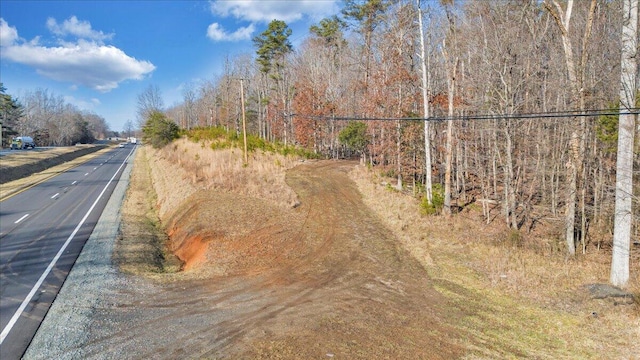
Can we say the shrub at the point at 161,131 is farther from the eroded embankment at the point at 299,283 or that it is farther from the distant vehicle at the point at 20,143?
the distant vehicle at the point at 20,143

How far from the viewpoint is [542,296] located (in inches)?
382

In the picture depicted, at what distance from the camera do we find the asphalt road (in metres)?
8.81

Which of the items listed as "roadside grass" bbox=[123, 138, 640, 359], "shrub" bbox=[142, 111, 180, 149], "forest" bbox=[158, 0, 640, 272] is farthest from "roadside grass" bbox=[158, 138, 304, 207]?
"shrub" bbox=[142, 111, 180, 149]

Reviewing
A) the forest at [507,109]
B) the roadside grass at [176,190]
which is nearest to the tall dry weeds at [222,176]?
the roadside grass at [176,190]

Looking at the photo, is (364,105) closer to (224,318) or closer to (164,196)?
(164,196)

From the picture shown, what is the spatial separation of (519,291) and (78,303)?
11779 mm

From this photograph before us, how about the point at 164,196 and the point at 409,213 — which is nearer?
the point at 409,213

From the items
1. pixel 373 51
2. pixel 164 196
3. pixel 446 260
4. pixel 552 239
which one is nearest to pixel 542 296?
pixel 446 260

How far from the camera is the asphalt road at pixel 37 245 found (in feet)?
28.9

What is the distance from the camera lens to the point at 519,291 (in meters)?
10.0

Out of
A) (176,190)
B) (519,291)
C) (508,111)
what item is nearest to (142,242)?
(176,190)

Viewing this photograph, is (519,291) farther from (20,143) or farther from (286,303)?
(20,143)

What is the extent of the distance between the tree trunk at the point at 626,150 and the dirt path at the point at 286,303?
556cm

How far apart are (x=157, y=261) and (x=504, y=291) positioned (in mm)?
11718
